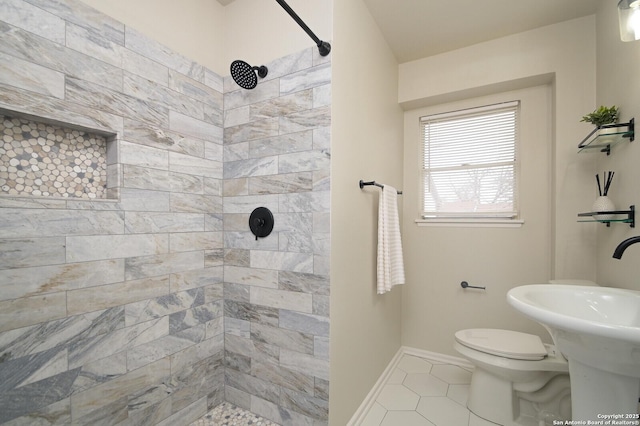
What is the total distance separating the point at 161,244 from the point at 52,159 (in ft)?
1.91

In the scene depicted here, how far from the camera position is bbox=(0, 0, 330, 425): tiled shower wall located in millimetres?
1077

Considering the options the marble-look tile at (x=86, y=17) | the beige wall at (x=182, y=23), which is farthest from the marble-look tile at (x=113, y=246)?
the beige wall at (x=182, y=23)

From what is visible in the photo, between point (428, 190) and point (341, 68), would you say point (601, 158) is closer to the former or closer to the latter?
point (428, 190)

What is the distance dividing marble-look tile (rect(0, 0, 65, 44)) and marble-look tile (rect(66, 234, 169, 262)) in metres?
0.82

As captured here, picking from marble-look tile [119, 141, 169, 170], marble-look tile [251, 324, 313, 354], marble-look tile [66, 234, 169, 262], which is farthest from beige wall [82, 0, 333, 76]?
marble-look tile [251, 324, 313, 354]

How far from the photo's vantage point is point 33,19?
3.52 ft

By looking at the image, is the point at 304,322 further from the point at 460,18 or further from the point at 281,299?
the point at 460,18

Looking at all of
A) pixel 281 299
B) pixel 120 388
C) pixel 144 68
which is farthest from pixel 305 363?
pixel 144 68

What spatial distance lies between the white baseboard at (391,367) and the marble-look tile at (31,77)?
216cm

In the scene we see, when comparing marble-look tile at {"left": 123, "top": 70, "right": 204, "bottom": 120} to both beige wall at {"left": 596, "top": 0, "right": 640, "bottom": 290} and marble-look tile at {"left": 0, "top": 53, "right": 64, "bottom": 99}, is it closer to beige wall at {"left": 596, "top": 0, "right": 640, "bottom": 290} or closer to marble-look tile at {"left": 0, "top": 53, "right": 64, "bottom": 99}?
marble-look tile at {"left": 0, "top": 53, "right": 64, "bottom": 99}

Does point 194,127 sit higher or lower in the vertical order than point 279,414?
higher

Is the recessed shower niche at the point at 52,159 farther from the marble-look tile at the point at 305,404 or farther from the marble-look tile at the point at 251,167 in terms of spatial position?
the marble-look tile at the point at 305,404

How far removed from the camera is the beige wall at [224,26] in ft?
4.70

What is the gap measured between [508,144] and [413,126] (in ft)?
2.53
